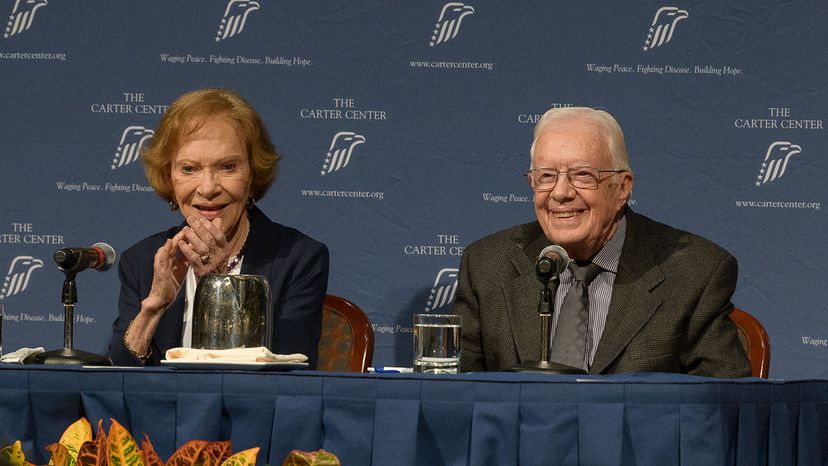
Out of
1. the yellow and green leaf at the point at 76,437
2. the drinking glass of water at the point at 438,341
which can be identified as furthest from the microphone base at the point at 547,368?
the yellow and green leaf at the point at 76,437

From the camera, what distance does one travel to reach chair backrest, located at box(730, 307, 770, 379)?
314 cm

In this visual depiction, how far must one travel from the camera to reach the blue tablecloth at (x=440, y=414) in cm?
179

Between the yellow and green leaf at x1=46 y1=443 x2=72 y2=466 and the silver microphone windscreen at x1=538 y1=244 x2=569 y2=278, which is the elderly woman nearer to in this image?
the silver microphone windscreen at x1=538 y1=244 x2=569 y2=278

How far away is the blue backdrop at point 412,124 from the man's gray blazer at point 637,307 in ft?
3.93

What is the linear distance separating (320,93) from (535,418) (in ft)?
8.68

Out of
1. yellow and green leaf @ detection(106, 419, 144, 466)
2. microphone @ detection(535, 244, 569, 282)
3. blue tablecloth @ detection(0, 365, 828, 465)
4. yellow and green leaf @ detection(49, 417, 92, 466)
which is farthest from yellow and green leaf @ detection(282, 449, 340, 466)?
microphone @ detection(535, 244, 569, 282)

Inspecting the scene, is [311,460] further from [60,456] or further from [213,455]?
[60,456]

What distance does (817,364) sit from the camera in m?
4.13

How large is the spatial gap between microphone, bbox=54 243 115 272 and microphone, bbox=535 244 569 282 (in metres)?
0.99

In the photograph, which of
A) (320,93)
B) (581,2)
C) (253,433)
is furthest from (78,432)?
(581,2)

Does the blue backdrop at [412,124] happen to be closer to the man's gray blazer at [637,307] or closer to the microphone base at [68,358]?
the man's gray blazer at [637,307]

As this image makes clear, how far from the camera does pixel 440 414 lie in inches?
72.3

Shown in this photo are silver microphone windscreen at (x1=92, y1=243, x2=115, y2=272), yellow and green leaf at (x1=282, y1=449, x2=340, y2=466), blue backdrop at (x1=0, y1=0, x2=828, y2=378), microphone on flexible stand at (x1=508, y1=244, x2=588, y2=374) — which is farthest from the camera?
blue backdrop at (x1=0, y1=0, x2=828, y2=378)

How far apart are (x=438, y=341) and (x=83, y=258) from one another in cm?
83
